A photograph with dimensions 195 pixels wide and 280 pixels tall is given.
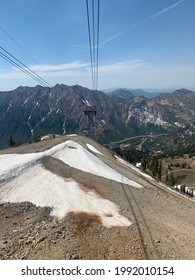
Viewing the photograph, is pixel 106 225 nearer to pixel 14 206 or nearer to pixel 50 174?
pixel 14 206

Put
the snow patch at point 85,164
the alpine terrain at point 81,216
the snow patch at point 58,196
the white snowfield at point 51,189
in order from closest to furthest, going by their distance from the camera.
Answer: the alpine terrain at point 81,216 → the snow patch at point 58,196 → the white snowfield at point 51,189 → the snow patch at point 85,164

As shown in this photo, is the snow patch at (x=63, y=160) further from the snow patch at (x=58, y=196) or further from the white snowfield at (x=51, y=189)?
the snow patch at (x=58, y=196)

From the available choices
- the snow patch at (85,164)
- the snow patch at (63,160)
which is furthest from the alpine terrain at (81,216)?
the snow patch at (85,164)

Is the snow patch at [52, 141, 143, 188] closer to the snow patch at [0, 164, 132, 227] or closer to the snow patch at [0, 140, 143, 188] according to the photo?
the snow patch at [0, 140, 143, 188]

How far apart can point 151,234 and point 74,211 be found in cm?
786

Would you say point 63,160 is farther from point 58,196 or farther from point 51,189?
point 58,196

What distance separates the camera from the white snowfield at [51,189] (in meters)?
30.1

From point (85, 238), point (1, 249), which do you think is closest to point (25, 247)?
point (1, 249)

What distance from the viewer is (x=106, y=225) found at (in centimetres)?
2688

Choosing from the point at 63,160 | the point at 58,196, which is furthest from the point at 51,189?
the point at 63,160

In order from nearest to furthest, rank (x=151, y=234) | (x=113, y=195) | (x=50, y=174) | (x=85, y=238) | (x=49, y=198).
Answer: (x=85, y=238) → (x=151, y=234) → (x=49, y=198) → (x=113, y=195) → (x=50, y=174)

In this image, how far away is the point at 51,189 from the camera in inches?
1379

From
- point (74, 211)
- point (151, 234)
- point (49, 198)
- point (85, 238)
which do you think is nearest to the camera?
point (85, 238)

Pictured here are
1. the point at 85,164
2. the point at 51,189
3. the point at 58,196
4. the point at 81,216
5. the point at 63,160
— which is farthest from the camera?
the point at 85,164
